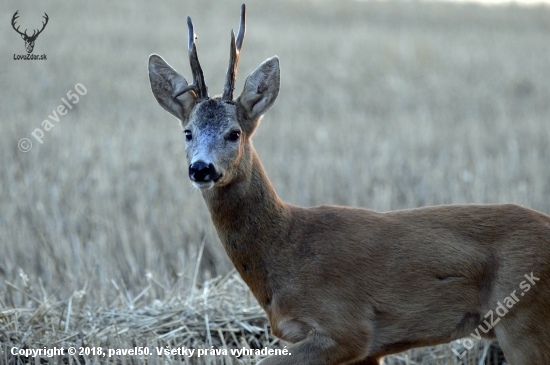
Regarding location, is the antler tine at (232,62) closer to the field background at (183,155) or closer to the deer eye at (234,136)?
the deer eye at (234,136)

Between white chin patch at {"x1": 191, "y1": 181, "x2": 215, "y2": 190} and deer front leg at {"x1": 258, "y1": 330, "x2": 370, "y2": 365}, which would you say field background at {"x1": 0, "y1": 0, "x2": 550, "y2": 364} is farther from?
white chin patch at {"x1": 191, "y1": 181, "x2": 215, "y2": 190}

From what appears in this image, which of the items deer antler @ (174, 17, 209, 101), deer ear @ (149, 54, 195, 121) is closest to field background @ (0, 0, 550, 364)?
deer ear @ (149, 54, 195, 121)

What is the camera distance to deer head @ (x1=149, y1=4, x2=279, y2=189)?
392cm

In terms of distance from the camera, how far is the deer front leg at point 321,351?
3.69 metres

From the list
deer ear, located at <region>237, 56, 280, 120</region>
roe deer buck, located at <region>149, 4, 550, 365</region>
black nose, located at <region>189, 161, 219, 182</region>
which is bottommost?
roe deer buck, located at <region>149, 4, 550, 365</region>

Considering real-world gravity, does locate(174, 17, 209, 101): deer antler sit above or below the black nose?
above

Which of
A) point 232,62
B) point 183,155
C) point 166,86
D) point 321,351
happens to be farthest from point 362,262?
point 183,155

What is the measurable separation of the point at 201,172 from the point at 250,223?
0.51 metres

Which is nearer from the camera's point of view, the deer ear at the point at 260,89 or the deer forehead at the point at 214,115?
the deer forehead at the point at 214,115

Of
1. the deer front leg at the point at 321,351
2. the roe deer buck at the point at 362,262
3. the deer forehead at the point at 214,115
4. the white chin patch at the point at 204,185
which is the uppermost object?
the deer forehead at the point at 214,115

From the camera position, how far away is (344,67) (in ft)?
61.2

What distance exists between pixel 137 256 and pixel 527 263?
14.3 ft

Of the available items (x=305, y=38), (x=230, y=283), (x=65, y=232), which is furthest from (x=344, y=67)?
(x=230, y=283)

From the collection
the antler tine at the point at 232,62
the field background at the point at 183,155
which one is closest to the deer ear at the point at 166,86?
the antler tine at the point at 232,62
